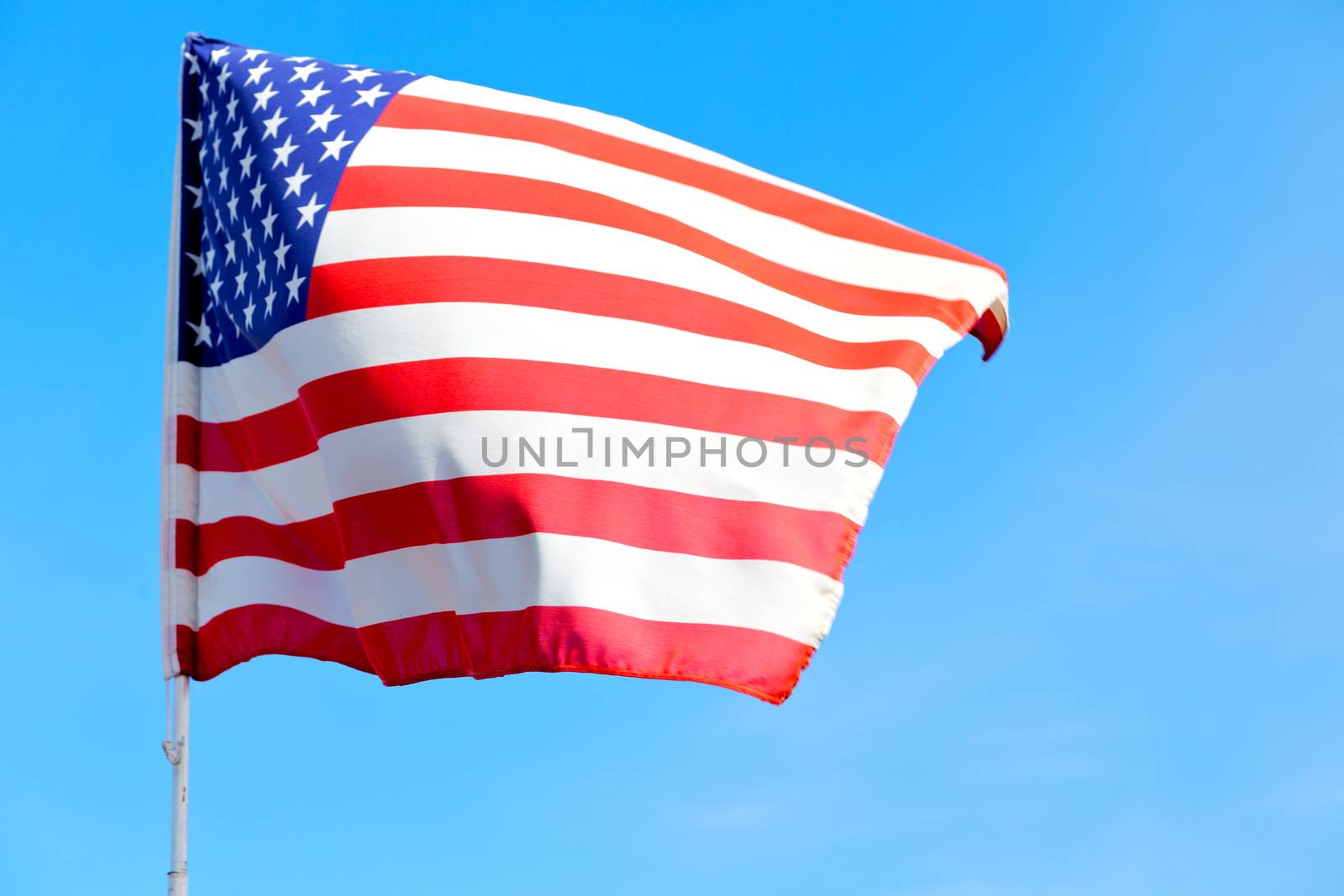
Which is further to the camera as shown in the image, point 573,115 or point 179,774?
point 573,115

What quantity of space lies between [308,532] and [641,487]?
1906mm

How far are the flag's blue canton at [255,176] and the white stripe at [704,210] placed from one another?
12.4 inches

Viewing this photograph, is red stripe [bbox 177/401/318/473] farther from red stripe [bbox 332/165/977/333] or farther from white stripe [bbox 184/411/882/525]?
red stripe [bbox 332/165/977/333]

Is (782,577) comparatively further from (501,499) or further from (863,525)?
(501,499)

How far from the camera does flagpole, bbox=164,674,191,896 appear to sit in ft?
24.0

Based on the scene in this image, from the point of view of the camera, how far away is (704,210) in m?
8.86

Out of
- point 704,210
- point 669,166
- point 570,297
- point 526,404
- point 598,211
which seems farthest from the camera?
point 669,166

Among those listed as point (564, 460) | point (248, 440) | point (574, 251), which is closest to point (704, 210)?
point (574, 251)

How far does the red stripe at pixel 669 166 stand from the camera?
28.6 ft

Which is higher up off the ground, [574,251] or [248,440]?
[574,251]

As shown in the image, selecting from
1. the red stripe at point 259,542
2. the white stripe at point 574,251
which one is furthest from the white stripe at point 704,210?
the red stripe at point 259,542

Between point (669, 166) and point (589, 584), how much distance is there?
9.60ft

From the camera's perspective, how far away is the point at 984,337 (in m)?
9.12

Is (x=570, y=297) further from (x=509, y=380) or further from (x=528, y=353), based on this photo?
(x=509, y=380)
